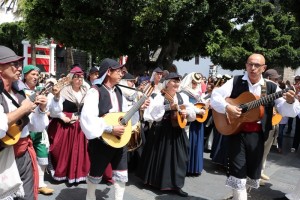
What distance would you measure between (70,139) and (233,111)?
277 centimetres

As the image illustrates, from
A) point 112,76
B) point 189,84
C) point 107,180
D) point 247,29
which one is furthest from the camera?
point 247,29

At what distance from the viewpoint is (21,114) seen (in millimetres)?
2652

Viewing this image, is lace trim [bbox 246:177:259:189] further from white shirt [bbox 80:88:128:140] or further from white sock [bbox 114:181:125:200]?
white shirt [bbox 80:88:128:140]

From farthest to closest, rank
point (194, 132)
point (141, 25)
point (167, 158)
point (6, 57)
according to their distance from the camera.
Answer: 1. point (141, 25)
2. point (194, 132)
3. point (167, 158)
4. point (6, 57)

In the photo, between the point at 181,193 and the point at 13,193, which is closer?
the point at 13,193

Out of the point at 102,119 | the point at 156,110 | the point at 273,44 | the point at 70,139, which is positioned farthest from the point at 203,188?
the point at 273,44

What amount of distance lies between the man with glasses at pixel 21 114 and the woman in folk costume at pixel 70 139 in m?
1.99

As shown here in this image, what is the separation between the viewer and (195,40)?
13.4 metres

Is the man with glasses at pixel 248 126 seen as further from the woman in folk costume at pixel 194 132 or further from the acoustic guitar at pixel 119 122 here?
the woman in folk costume at pixel 194 132

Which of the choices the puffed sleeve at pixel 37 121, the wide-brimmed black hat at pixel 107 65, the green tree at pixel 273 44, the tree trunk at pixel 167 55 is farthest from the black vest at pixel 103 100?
the green tree at pixel 273 44

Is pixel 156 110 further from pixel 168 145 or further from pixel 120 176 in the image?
pixel 120 176

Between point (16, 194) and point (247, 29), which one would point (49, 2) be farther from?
point (16, 194)

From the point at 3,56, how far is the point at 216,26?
11.5 metres

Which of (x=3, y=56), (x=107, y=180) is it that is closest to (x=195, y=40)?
(x=107, y=180)
